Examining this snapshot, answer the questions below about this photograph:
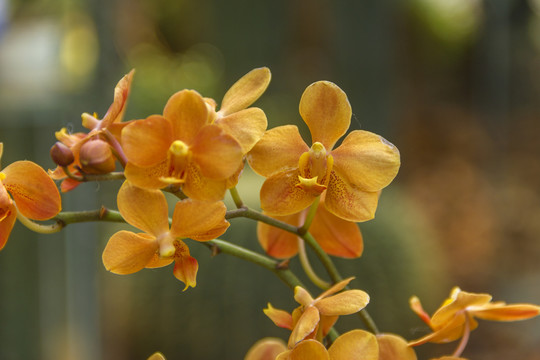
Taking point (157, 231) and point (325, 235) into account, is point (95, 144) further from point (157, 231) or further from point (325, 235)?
point (325, 235)

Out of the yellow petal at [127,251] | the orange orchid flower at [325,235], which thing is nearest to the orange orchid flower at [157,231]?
the yellow petal at [127,251]

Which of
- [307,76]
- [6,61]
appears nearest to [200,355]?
[6,61]

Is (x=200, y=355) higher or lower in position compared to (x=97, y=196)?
lower

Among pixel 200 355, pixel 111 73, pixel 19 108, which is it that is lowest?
pixel 200 355

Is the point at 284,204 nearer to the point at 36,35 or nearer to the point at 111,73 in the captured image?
the point at 111,73

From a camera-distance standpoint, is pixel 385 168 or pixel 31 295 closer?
pixel 385 168

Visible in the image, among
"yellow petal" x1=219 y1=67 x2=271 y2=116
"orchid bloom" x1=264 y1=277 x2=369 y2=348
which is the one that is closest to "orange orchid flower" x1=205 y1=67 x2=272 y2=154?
"yellow petal" x1=219 y1=67 x2=271 y2=116

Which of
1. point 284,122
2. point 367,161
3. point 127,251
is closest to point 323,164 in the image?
point 367,161
